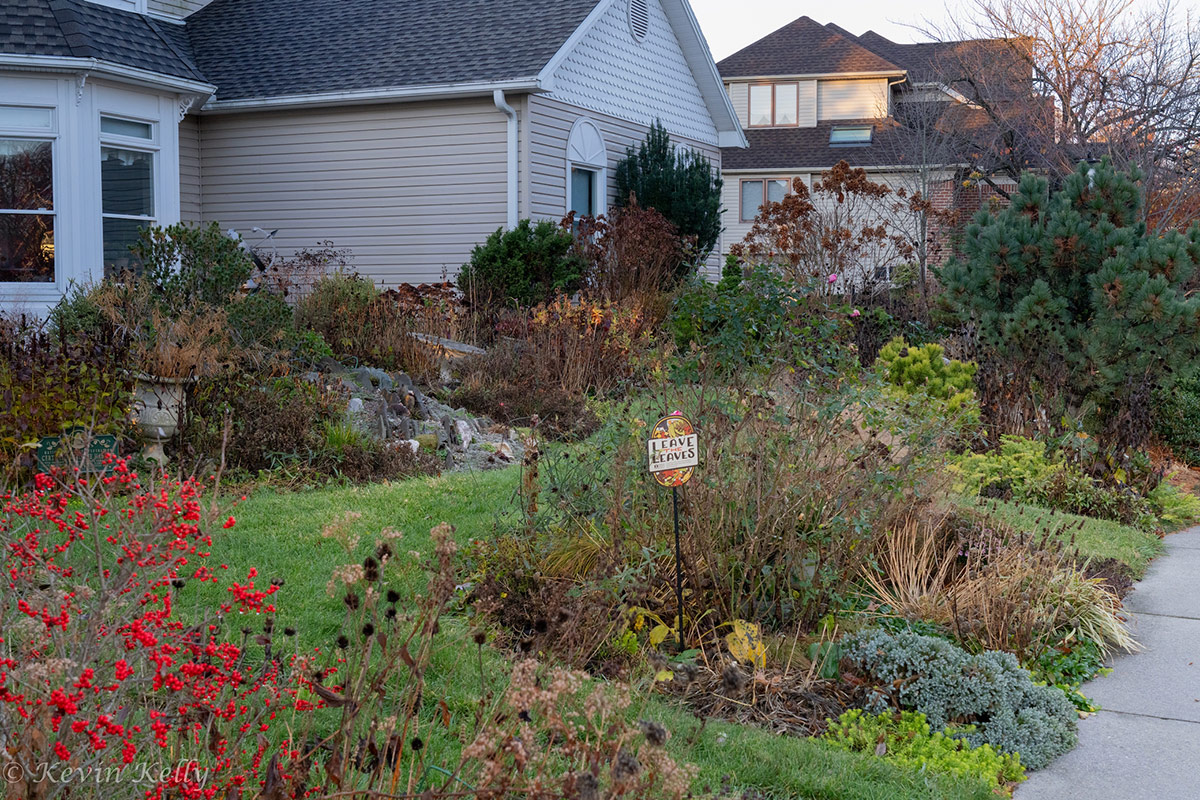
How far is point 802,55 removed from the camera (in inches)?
1262

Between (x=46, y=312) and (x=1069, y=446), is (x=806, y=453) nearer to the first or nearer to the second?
(x=1069, y=446)

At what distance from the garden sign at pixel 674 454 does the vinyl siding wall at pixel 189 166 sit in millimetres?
13179

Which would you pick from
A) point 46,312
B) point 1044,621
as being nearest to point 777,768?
point 1044,621

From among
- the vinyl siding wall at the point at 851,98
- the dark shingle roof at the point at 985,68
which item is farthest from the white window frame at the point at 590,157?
the vinyl siding wall at the point at 851,98

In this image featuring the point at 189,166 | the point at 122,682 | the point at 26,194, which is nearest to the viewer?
the point at 122,682

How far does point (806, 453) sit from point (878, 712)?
57.5 inches

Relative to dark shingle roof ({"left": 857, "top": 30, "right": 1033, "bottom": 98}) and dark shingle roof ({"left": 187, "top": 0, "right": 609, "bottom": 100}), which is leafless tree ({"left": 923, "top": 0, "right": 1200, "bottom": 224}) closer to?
dark shingle roof ({"left": 857, "top": 30, "right": 1033, "bottom": 98})

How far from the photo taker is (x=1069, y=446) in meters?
8.12

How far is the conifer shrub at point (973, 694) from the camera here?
3.96m

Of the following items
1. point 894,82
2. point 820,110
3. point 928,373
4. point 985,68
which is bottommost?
point 928,373

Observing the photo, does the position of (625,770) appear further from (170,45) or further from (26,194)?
(170,45)

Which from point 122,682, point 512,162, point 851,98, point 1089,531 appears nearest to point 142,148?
point 512,162

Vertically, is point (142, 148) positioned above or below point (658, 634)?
above

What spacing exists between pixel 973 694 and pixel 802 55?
99.6 feet
